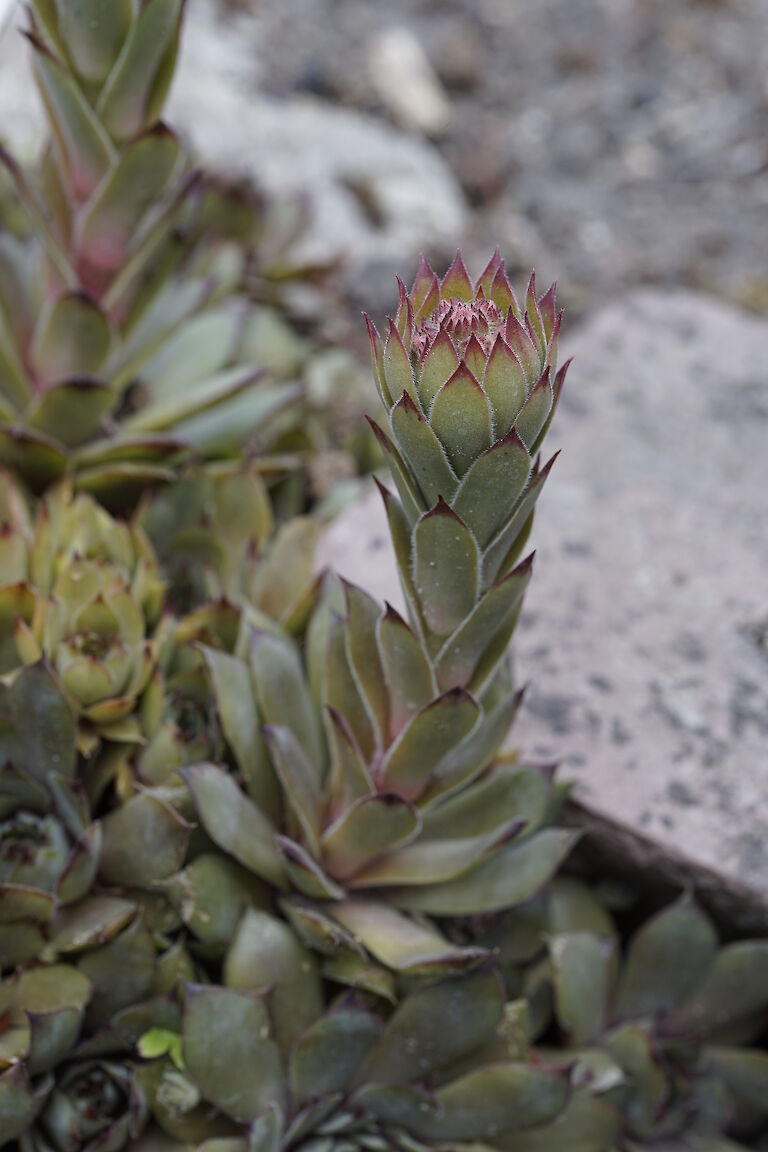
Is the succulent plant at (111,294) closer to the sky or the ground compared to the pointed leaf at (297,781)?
closer to the sky

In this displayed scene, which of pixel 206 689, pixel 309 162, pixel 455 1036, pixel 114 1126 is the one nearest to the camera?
pixel 114 1126

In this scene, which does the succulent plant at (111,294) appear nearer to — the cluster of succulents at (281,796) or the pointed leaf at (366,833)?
the cluster of succulents at (281,796)

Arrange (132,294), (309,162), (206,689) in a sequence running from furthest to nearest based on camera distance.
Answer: (309,162) < (132,294) < (206,689)

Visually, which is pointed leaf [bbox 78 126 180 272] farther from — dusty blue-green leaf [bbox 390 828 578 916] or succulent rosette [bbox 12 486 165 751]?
dusty blue-green leaf [bbox 390 828 578 916]

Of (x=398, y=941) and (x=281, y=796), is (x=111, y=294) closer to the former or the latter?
(x=281, y=796)

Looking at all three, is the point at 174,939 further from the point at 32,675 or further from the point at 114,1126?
the point at 32,675

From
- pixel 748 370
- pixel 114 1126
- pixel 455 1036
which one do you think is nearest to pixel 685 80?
pixel 748 370

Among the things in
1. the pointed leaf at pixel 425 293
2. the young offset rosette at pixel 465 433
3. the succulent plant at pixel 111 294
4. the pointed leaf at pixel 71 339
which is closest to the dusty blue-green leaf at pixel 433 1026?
the young offset rosette at pixel 465 433
